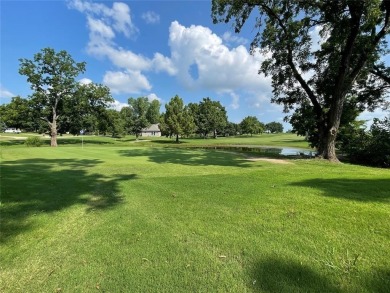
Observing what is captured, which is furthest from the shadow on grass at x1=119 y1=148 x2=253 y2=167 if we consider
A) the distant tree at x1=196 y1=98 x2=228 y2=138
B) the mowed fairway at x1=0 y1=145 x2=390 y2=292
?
the distant tree at x1=196 y1=98 x2=228 y2=138

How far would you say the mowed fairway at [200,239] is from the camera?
343cm

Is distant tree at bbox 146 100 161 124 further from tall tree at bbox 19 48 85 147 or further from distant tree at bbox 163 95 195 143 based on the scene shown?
tall tree at bbox 19 48 85 147

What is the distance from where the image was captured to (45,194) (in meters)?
7.18

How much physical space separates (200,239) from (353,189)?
188 inches

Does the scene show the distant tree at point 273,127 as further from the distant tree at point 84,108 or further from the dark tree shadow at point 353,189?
the dark tree shadow at point 353,189

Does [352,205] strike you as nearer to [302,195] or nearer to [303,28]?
[302,195]

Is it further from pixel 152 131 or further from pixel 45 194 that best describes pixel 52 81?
pixel 152 131

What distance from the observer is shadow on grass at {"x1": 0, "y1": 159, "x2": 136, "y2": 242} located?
5.47 m

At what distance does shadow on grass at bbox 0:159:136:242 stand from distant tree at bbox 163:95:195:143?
44.8 metres

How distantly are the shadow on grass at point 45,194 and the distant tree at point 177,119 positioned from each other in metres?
44.8

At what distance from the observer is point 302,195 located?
6.54m

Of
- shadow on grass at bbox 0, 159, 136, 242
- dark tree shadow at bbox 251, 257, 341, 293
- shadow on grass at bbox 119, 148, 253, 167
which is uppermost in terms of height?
shadow on grass at bbox 119, 148, 253, 167

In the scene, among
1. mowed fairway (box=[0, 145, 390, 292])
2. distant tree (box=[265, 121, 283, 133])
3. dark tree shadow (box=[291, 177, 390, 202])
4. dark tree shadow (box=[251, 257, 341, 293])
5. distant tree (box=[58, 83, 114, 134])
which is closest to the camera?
dark tree shadow (box=[251, 257, 341, 293])

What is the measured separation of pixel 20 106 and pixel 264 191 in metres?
38.6
